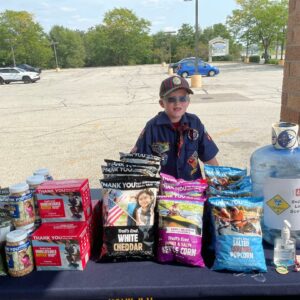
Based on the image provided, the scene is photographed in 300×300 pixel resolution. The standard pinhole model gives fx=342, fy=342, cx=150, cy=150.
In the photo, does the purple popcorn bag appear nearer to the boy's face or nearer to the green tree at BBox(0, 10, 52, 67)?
the boy's face

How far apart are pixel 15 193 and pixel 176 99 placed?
1298mm

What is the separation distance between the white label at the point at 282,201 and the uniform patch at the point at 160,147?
98 centimetres

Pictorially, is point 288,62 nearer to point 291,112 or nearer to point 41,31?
point 291,112

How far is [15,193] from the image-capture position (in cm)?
175

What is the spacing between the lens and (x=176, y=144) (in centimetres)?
261

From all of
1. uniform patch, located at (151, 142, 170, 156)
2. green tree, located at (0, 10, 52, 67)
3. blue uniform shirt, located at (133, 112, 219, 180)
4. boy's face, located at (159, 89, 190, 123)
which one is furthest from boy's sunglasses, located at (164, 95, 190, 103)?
green tree, located at (0, 10, 52, 67)

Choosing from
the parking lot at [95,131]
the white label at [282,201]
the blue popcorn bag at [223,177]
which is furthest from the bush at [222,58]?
the white label at [282,201]

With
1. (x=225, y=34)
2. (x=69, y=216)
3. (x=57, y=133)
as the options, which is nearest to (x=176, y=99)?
(x=69, y=216)

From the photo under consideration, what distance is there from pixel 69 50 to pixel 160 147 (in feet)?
271

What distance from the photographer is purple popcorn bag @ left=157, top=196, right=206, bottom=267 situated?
1.69m

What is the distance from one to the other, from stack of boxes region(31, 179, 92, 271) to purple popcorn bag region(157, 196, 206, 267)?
39 cm

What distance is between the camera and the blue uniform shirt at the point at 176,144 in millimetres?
2605

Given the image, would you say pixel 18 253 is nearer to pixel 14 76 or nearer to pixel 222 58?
pixel 14 76

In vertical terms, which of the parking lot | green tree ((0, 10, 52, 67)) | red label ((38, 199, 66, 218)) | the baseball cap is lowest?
the parking lot
